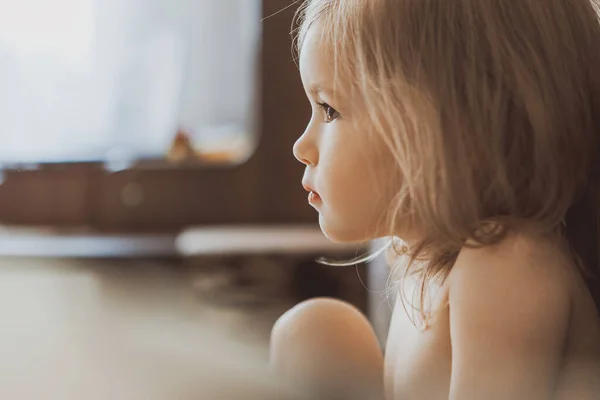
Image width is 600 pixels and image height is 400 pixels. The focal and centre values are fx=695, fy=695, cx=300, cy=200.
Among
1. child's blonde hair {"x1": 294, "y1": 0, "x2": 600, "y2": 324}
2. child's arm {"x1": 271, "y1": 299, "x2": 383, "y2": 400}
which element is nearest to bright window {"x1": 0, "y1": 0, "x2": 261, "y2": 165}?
child's arm {"x1": 271, "y1": 299, "x2": 383, "y2": 400}

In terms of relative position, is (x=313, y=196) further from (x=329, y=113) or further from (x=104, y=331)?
(x=104, y=331)

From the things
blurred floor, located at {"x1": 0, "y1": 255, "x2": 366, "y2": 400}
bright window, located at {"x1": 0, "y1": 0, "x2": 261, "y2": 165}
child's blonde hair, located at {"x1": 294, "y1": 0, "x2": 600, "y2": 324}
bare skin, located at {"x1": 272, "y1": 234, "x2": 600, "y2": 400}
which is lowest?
blurred floor, located at {"x1": 0, "y1": 255, "x2": 366, "y2": 400}

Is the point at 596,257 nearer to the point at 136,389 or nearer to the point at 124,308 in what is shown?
the point at 136,389

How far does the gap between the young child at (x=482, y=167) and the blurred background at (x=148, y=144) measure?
2.07 feet

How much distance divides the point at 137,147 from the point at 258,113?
0.24m

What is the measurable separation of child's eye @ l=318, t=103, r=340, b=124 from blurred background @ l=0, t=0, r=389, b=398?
621mm

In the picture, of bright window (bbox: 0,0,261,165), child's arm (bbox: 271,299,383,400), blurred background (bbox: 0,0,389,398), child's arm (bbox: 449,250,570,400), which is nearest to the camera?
child's arm (bbox: 449,250,570,400)

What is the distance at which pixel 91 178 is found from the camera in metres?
1.22

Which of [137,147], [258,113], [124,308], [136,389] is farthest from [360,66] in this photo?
Answer: [137,147]

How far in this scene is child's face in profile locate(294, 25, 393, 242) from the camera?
0.40 metres

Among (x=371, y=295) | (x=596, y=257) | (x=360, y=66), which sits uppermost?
(x=360, y=66)

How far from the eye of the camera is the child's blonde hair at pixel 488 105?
362 millimetres

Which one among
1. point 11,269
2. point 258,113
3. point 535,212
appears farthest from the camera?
point 258,113

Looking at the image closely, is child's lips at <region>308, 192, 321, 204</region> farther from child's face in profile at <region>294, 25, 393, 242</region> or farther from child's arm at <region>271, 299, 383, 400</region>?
child's arm at <region>271, 299, 383, 400</region>
